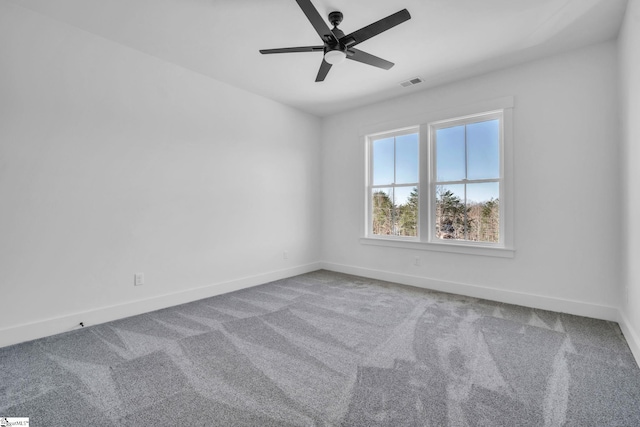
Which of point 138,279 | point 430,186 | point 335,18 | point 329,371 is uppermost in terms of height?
point 335,18

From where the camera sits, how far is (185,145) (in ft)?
11.1

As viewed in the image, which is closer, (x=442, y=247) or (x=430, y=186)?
(x=442, y=247)

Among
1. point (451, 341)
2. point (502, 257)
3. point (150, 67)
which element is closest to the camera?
point (451, 341)

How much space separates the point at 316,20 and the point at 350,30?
30.8 inches

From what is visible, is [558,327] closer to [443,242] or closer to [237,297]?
[443,242]

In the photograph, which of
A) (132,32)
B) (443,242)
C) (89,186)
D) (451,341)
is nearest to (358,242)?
(443,242)

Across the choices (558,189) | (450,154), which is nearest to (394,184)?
(450,154)

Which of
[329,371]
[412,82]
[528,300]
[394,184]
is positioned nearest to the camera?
[329,371]

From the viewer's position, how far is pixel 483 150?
3617 mm

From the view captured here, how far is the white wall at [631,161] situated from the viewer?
2.12 m

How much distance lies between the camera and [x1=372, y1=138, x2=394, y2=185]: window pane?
451 centimetres

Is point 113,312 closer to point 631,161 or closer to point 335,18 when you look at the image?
point 335,18

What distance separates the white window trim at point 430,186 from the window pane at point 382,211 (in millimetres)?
83

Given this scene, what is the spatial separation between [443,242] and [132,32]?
13.7 feet
